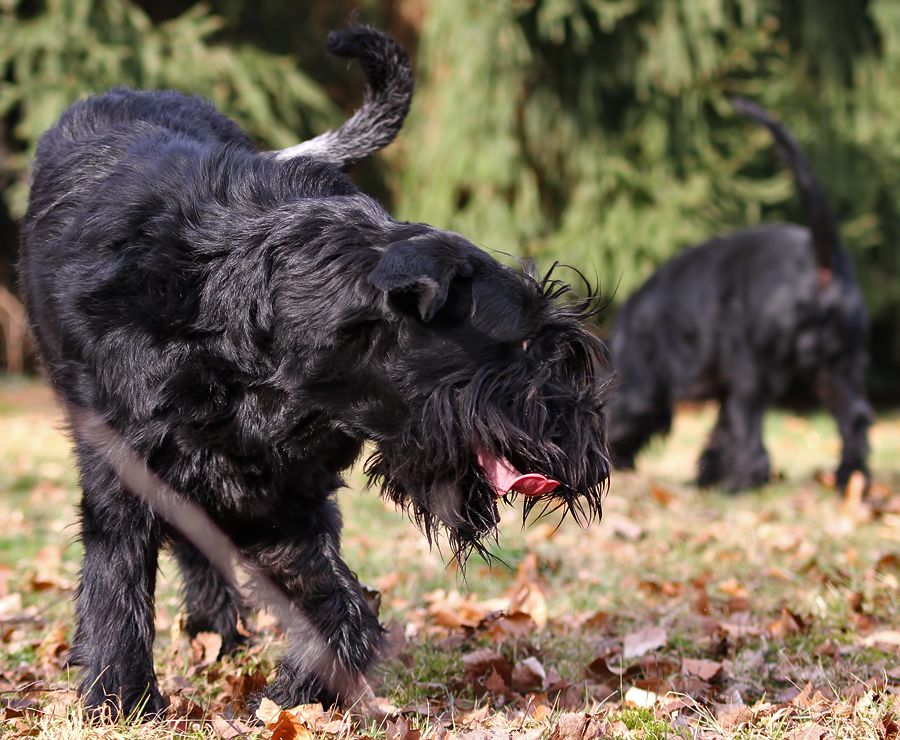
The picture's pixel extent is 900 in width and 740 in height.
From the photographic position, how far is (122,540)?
8.06ft

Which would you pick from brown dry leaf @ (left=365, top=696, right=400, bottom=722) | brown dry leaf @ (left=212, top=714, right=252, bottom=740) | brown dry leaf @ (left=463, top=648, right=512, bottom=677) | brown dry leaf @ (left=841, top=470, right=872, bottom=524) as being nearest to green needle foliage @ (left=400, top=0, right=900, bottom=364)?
brown dry leaf @ (left=841, top=470, right=872, bottom=524)

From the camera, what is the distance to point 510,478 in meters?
2.28

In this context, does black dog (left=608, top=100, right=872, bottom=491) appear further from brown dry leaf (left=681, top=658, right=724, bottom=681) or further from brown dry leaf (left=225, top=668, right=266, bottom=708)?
brown dry leaf (left=225, top=668, right=266, bottom=708)

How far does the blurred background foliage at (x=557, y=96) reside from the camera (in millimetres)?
10406

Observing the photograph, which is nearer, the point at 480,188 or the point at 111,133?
the point at 111,133

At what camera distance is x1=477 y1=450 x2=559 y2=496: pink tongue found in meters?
2.26

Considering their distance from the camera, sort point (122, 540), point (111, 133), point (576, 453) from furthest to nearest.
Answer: point (111, 133) → point (122, 540) → point (576, 453)

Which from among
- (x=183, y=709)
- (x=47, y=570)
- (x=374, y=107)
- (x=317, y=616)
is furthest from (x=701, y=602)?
(x=47, y=570)

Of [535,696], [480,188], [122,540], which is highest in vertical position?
[122,540]

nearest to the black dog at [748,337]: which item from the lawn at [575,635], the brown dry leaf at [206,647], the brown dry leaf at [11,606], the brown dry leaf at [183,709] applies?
the lawn at [575,635]

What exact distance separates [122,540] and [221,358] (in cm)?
56

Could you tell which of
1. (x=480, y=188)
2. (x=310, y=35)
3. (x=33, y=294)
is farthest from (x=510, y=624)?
(x=310, y=35)

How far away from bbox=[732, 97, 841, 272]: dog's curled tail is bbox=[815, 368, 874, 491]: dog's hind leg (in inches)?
30.9

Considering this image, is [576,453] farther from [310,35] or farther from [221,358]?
[310,35]
